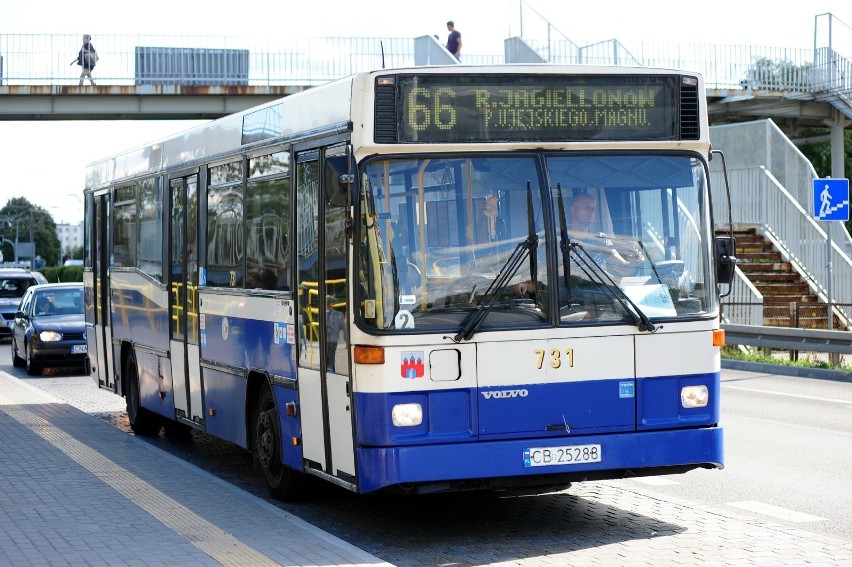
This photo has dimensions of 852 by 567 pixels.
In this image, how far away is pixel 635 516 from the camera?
31.4 ft

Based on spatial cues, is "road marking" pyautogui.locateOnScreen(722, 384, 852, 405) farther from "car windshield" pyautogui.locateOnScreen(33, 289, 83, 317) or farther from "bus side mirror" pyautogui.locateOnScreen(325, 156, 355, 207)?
"car windshield" pyautogui.locateOnScreen(33, 289, 83, 317)

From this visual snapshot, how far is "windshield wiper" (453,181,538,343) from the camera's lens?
8391 mm

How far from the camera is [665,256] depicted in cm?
881

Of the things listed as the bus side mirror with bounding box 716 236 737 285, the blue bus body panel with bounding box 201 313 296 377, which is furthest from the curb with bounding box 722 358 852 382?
the bus side mirror with bounding box 716 236 737 285

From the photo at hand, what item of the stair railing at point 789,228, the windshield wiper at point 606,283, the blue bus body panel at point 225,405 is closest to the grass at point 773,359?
Answer: the stair railing at point 789,228

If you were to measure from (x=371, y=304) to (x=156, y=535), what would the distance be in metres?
1.93

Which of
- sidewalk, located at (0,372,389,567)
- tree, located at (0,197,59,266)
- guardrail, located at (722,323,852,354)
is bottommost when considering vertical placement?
sidewalk, located at (0,372,389,567)

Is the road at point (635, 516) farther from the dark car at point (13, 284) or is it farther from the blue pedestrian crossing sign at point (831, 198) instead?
the dark car at point (13, 284)

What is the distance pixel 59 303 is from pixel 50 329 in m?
1.64

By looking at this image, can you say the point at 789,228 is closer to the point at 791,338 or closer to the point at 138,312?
the point at 791,338

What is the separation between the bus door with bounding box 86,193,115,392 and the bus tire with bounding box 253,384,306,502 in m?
5.96

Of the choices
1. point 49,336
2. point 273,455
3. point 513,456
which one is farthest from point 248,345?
point 49,336

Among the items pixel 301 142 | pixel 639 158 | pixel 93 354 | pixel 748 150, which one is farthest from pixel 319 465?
pixel 748 150

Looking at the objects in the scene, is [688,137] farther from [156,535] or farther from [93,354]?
[93,354]
